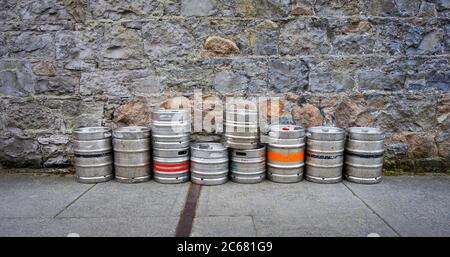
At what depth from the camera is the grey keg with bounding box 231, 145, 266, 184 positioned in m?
3.80

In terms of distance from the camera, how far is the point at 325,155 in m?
3.81

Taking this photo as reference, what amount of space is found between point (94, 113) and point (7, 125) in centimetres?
116

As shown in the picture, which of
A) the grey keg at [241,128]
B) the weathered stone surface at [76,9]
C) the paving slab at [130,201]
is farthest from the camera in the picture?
the weathered stone surface at [76,9]

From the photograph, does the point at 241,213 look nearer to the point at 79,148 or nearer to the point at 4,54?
the point at 79,148

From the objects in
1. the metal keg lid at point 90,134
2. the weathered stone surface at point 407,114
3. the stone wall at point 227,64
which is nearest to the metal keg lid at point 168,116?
the stone wall at point 227,64

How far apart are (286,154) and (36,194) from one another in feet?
9.18

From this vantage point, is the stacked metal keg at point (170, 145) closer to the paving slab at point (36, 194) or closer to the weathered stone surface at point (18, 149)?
the paving slab at point (36, 194)

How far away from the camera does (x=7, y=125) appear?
4.27m

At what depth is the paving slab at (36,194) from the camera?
3.03 metres

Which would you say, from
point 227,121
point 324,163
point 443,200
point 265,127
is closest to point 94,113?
point 227,121

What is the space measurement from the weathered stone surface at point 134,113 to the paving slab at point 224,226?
1.92m

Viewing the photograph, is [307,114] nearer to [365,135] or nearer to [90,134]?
[365,135]

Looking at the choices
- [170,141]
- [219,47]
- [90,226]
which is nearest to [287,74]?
[219,47]

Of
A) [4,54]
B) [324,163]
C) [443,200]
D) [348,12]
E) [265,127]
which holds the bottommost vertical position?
[443,200]
